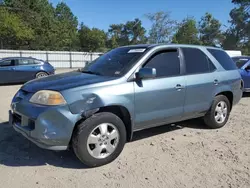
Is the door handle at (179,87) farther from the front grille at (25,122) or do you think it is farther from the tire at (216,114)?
the front grille at (25,122)

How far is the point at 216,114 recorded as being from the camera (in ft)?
17.4

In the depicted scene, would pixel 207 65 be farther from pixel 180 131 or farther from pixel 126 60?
pixel 126 60

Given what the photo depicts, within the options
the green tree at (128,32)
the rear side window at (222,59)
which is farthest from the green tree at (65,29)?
the rear side window at (222,59)

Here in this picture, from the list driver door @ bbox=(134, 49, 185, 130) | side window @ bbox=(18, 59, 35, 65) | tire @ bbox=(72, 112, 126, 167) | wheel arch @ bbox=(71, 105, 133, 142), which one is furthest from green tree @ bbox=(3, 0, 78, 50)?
tire @ bbox=(72, 112, 126, 167)

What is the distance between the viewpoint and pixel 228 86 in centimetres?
Answer: 532

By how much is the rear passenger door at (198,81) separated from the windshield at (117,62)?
104cm

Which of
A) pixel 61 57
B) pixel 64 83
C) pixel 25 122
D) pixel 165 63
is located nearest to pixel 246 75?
pixel 165 63

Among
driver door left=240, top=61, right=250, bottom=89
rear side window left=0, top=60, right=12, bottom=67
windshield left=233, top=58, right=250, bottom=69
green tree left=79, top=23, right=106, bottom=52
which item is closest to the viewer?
driver door left=240, top=61, right=250, bottom=89

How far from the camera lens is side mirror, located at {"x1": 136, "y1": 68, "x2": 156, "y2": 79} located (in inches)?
149

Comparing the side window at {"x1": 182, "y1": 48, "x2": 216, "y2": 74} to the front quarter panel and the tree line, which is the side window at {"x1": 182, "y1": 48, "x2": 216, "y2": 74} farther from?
the tree line

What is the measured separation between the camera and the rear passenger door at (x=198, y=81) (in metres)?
4.63

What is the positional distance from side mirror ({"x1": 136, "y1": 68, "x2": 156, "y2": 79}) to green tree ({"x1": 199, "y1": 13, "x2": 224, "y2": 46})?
182 ft

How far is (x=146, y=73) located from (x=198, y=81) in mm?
1403

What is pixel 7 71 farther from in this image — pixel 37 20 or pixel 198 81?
pixel 37 20
